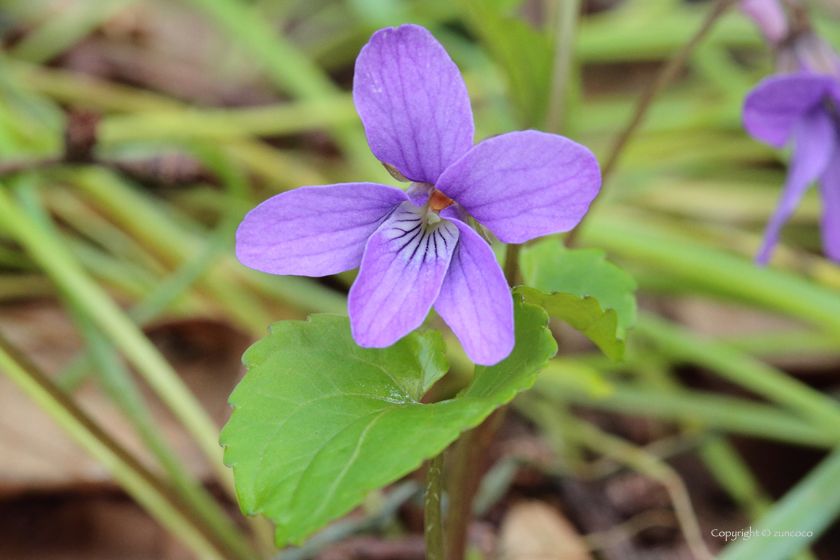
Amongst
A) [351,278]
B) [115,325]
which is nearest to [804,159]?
[351,278]

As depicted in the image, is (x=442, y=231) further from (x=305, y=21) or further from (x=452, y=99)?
(x=305, y=21)

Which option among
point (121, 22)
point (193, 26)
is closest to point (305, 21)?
point (193, 26)

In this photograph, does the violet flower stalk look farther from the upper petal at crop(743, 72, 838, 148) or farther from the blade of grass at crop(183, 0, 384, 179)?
the blade of grass at crop(183, 0, 384, 179)

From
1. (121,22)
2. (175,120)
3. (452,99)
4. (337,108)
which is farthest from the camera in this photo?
(121,22)

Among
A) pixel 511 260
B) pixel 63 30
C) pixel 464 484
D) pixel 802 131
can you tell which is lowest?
pixel 464 484

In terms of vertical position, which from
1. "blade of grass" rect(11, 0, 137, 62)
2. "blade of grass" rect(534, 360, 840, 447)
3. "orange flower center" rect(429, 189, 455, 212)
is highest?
"blade of grass" rect(11, 0, 137, 62)

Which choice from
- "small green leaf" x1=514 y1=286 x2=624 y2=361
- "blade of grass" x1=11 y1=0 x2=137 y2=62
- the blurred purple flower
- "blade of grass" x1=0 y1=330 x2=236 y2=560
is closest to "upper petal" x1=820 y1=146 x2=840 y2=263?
the blurred purple flower

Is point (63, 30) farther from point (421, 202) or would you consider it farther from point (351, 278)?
point (421, 202)
